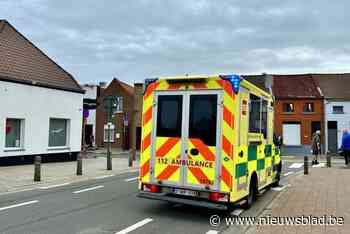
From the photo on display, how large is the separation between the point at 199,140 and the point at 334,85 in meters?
45.7

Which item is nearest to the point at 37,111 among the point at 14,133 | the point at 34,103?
the point at 34,103

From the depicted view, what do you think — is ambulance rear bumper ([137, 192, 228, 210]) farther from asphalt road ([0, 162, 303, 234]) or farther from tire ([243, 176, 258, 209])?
tire ([243, 176, 258, 209])

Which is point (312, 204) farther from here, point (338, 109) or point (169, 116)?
point (338, 109)

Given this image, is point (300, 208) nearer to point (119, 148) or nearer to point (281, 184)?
point (281, 184)

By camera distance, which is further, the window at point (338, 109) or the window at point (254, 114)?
the window at point (338, 109)

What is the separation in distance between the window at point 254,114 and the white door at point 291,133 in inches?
1564

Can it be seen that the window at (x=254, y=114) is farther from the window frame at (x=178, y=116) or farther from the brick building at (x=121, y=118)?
the brick building at (x=121, y=118)

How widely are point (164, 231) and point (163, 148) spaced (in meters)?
2.08

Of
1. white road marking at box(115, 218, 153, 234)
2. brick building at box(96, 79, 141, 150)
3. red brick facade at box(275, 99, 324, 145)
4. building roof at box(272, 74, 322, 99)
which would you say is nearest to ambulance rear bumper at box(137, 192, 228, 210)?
white road marking at box(115, 218, 153, 234)

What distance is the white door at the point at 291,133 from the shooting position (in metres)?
48.6

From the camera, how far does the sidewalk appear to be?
7.83 metres

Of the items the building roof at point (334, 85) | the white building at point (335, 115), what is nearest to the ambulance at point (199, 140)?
the white building at point (335, 115)

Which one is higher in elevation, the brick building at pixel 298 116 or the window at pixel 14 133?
the brick building at pixel 298 116

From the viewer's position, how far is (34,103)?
21.2 meters
